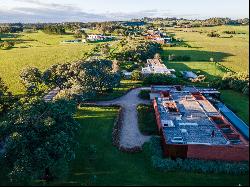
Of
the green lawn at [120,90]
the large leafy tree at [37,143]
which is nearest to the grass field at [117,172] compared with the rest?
the large leafy tree at [37,143]

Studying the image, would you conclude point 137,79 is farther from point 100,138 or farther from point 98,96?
point 100,138

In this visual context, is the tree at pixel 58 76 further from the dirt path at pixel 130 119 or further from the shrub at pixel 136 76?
the shrub at pixel 136 76

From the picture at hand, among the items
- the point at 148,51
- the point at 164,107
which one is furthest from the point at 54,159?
the point at 148,51

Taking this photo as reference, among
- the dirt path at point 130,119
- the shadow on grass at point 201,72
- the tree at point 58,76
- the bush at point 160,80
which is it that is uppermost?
the tree at point 58,76

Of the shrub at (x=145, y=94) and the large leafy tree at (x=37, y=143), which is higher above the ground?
the large leafy tree at (x=37, y=143)

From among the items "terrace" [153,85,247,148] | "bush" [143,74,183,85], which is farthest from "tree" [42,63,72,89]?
"bush" [143,74,183,85]

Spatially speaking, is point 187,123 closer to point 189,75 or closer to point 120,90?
point 120,90
